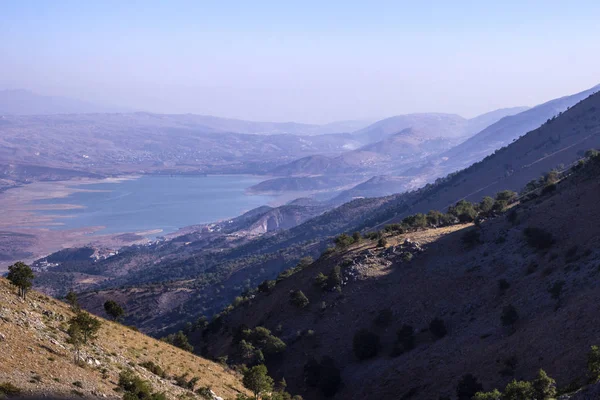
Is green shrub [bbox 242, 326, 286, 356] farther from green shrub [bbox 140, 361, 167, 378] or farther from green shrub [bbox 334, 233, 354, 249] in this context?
green shrub [bbox 140, 361, 167, 378]

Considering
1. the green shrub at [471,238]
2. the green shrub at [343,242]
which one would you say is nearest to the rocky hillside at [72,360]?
the green shrub at [471,238]

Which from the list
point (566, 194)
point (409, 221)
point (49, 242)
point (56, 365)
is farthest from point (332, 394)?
point (49, 242)

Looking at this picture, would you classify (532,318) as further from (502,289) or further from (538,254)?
(538,254)

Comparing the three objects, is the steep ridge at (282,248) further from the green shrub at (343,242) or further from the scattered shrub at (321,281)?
the scattered shrub at (321,281)

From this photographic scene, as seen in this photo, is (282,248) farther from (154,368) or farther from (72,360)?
(72,360)

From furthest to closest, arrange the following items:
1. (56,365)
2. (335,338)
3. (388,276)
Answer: (388,276) < (335,338) < (56,365)

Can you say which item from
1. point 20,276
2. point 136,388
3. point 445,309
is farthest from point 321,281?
point 136,388
